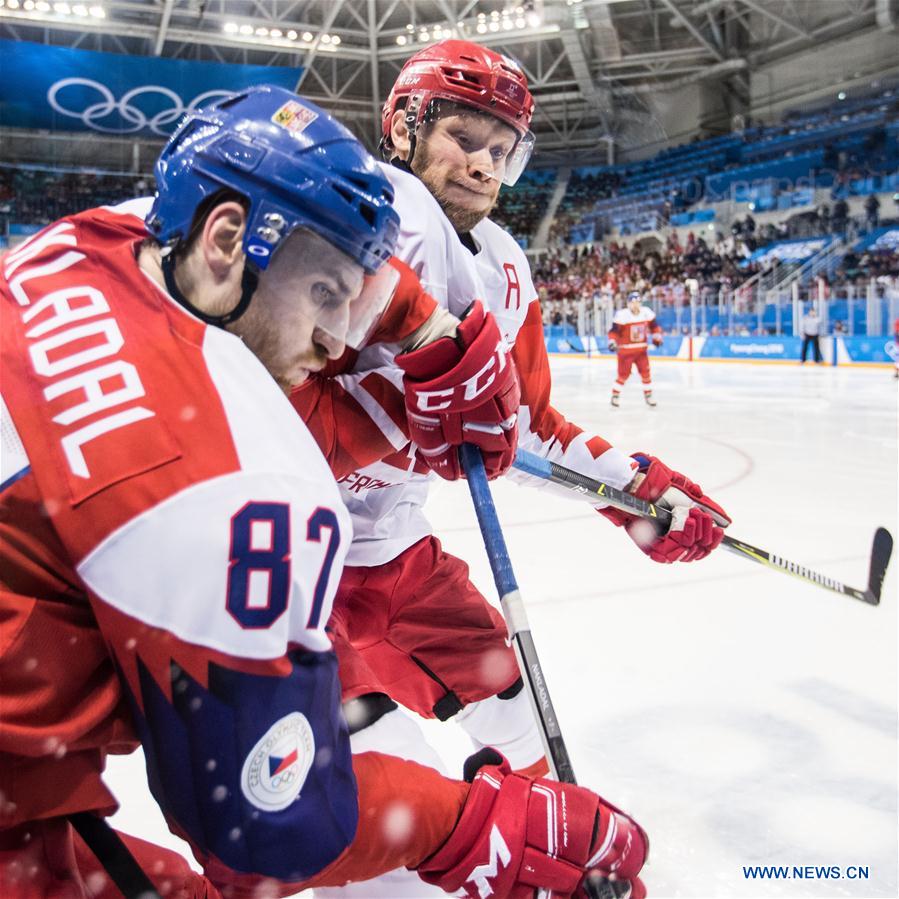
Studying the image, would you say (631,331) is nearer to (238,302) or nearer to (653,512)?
(653,512)

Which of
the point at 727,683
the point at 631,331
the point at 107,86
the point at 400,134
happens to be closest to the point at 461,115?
the point at 400,134

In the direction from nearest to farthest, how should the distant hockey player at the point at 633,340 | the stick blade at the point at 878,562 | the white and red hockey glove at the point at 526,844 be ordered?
the white and red hockey glove at the point at 526,844 → the stick blade at the point at 878,562 → the distant hockey player at the point at 633,340

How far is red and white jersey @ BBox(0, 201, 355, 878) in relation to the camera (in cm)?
67

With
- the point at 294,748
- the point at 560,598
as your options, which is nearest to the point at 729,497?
the point at 560,598

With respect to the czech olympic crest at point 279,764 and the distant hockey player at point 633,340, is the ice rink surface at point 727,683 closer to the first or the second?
the czech olympic crest at point 279,764

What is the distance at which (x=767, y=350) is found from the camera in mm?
13898

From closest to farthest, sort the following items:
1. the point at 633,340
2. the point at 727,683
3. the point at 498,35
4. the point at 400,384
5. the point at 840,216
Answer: the point at 400,384 → the point at 727,683 → the point at 633,340 → the point at 840,216 → the point at 498,35

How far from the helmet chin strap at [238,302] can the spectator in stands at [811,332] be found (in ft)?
44.4

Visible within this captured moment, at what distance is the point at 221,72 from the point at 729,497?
56.9 feet

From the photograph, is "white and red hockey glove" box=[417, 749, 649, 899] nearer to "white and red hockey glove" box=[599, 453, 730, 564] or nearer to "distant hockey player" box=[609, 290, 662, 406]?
"white and red hockey glove" box=[599, 453, 730, 564]

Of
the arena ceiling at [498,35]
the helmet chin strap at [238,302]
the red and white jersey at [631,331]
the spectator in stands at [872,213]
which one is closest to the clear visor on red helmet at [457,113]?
the helmet chin strap at [238,302]

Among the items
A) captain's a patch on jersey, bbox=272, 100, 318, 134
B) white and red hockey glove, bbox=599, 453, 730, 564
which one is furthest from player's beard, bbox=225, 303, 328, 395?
white and red hockey glove, bbox=599, 453, 730, 564

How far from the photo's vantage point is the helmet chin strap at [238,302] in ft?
2.68

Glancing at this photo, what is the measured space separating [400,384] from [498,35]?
20179mm
